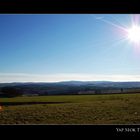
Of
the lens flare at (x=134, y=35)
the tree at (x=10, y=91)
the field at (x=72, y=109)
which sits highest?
the lens flare at (x=134, y=35)

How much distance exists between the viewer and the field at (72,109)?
12.2 ft

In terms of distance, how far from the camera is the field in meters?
3.71

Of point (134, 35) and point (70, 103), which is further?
point (70, 103)

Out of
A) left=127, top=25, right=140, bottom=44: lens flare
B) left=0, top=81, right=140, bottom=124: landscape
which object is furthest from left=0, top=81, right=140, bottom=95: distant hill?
left=127, top=25, right=140, bottom=44: lens flare

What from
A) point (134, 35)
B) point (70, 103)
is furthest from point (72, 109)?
point (134, 35)

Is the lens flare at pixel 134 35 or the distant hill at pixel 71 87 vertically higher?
the lens flare at pixel 134 35

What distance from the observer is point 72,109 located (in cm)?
382

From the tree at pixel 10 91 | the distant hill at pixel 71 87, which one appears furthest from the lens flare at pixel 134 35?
the tree at pixel 10 91

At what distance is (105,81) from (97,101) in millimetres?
192

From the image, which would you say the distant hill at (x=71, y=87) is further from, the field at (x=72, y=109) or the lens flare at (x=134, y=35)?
the lens flare at (x=134, y=35)

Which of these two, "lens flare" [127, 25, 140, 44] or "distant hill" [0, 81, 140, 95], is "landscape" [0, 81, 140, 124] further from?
"lens flare" [127, 25, 140, 44]

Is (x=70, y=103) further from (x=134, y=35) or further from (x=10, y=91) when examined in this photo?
(x=134, y=35)
